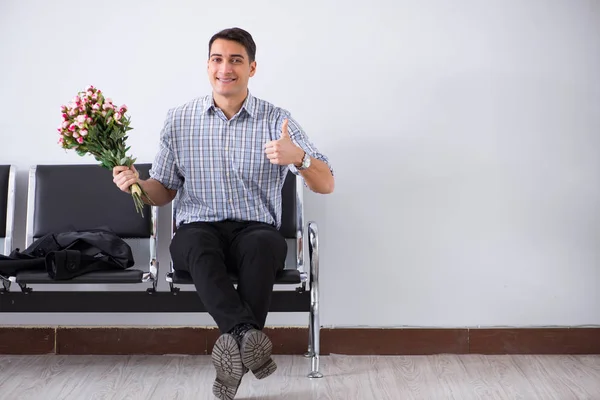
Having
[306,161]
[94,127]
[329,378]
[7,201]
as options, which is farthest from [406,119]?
[7,201]

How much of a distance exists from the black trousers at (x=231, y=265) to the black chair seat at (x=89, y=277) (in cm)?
18

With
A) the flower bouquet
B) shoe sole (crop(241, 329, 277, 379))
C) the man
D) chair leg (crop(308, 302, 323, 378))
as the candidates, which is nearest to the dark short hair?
the man

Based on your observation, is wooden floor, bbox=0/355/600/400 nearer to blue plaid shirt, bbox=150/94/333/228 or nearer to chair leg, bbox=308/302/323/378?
chair leg, bbox=308/302/323/378

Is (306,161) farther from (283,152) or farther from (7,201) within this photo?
(7,201)

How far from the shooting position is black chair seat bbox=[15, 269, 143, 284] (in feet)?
8.27

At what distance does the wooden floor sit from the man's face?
3.46 ft

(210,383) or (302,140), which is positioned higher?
(302,140)

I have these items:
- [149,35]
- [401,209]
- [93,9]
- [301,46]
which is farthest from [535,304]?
[93,9]

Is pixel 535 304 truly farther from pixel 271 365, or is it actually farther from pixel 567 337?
pixel 271 365

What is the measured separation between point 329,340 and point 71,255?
1139 millimetres

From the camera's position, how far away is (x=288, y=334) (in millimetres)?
3062

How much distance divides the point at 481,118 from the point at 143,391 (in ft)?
5.65

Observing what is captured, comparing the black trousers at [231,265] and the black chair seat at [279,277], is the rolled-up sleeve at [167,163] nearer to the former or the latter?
the black trousers at [231,265]

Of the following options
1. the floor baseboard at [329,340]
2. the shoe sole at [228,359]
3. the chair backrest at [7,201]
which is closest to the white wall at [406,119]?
the floor baseboard at [329,340]
